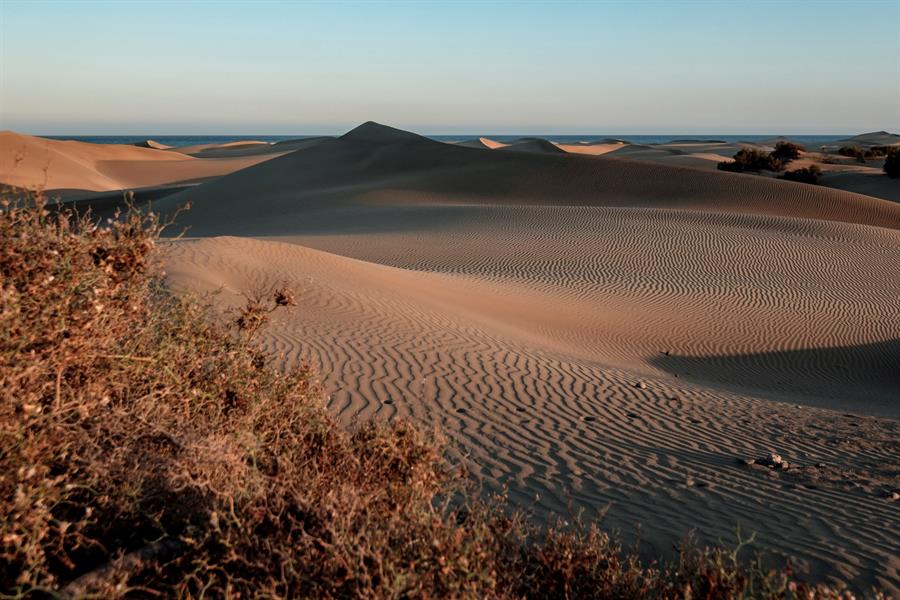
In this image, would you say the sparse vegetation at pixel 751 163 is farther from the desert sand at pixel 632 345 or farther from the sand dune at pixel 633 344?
the sand dune at pixel 633 344

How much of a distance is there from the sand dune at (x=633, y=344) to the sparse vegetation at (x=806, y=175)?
8.60 metres

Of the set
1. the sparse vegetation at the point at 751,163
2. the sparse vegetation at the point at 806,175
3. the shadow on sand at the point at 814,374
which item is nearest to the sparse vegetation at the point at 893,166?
the sparse vegetation at the point at 806,175

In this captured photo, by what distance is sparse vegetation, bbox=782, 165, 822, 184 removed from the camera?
3931 centimetres

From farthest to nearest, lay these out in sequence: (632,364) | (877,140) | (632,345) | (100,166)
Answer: (877,140) < (100,166) < (632,345) < (632,364)

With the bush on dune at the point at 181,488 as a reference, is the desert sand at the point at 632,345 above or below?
below

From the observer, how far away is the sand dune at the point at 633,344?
18.5ft

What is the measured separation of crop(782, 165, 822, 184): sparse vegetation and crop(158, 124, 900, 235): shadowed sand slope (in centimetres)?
744

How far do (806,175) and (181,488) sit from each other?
137ft

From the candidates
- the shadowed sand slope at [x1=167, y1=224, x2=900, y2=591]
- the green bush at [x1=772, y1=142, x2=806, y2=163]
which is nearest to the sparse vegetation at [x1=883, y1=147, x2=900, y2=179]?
the green bush at [x1=772, y1=142, x2=806, y2=163]

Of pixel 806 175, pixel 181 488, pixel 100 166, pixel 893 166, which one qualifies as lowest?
pixel 100 166

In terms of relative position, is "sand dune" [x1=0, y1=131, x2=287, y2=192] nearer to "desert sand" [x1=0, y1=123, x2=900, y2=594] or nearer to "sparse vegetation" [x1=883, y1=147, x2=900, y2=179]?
"desert sand" [x1=0, y1=123, x2=900, y2=594]

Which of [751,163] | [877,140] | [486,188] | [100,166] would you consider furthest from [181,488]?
[877,140]

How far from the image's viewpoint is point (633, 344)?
1311 cm

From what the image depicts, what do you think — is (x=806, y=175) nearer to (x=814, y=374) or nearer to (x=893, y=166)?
(x=893, y=166)
